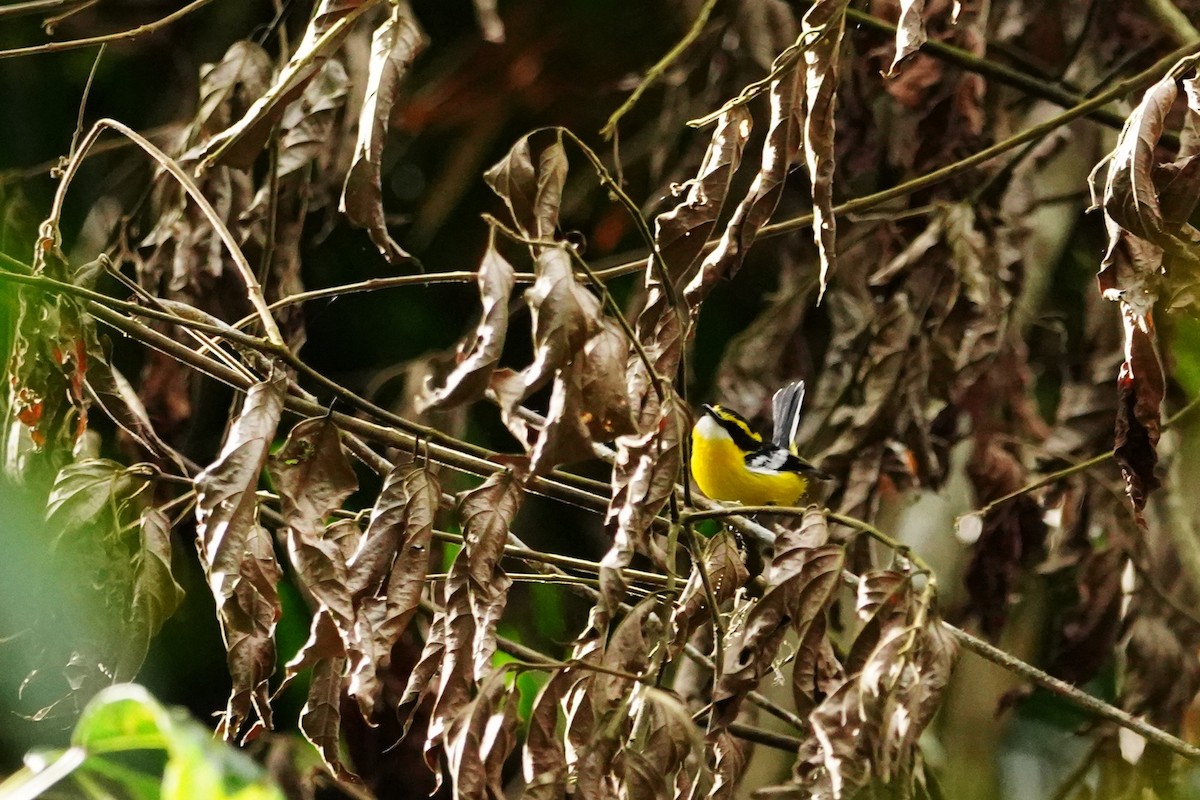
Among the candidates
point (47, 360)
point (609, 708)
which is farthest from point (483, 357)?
point (47, 360)

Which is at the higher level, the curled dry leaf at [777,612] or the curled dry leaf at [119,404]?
the curled dry leaf at [119,404]

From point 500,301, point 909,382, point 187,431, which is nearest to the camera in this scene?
point 500,301

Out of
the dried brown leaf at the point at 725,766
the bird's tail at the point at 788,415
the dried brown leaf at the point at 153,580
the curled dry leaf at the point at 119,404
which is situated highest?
the curled dry leaf at the point at 119,404

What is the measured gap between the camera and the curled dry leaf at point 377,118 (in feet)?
4.95

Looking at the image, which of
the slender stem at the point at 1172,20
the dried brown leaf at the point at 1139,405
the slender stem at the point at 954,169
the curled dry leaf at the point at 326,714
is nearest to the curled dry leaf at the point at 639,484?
the curled dry leaf at the point at 326,714

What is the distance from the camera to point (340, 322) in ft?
15.4

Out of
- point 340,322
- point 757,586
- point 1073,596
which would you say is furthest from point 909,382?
point 340,322

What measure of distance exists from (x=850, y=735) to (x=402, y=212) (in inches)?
146

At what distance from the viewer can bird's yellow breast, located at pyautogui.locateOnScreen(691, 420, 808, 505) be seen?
444cm

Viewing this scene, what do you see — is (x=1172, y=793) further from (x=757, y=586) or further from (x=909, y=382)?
(x=909, y=382)

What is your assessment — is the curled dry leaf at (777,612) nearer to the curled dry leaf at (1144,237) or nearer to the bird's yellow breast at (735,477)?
the curled dry leaf at (1144,237)

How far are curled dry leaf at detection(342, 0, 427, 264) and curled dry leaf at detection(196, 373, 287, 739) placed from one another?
22 cm

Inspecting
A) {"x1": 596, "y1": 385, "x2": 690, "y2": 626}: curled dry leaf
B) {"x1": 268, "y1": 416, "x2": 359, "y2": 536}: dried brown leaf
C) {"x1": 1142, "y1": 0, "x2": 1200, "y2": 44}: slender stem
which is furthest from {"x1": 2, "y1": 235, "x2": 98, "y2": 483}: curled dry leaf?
{"x1": 1142, "y1": 0, "x2": 1200, "y2": 44}: slender stem

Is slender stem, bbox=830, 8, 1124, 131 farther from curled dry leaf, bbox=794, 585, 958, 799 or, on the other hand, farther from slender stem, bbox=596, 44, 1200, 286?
curled dry leaf, bbox=794, 585, 958, 799
